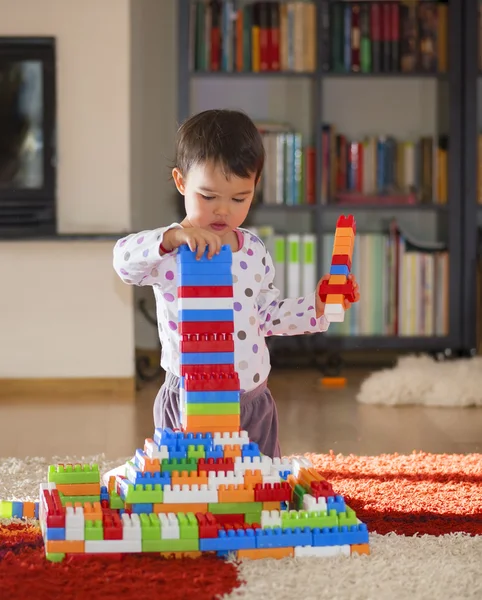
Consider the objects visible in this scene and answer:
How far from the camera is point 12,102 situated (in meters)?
3.64

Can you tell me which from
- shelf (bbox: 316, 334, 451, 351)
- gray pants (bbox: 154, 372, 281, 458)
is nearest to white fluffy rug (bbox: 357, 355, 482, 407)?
shelf (bbox: 316, 334, 451, 351)

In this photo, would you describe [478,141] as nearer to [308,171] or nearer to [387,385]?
[308,171]

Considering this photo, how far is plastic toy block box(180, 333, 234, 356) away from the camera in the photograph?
167cm

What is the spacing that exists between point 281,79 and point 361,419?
188 centimetres

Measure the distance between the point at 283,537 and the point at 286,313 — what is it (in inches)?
19.8

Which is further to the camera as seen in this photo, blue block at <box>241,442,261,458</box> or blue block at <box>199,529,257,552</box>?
blue block at <box>241,442,261,458</box>

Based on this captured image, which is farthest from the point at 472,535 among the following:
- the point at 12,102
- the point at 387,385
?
the point at 12,102

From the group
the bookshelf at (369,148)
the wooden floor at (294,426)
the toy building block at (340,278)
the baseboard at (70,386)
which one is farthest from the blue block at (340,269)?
the bookshelf at (369,148)

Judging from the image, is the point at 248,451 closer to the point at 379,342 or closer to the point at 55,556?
the point at 55,556

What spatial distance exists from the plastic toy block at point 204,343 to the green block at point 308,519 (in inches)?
11.1

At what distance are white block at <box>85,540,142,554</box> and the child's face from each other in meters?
0.56

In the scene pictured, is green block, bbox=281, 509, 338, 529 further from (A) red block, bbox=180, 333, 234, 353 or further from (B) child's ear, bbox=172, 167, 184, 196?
(B) child's ear, bbox=172, 167, 184, 196

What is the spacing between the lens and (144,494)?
1.56m

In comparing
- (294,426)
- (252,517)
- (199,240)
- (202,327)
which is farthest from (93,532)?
(294,426)
